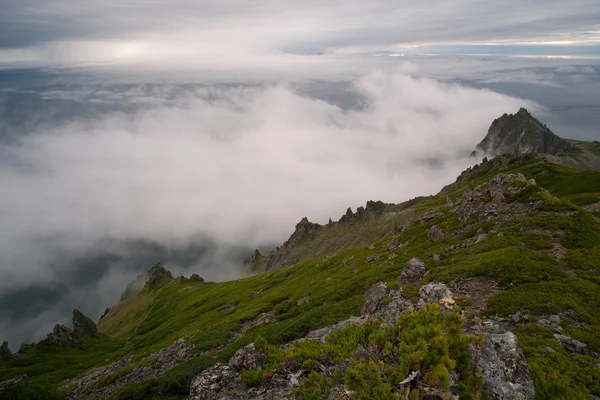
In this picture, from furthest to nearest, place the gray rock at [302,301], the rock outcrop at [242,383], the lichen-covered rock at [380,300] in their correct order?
1. the gray rock at [302,301]
2. the lichen-covered rock at [380,300]
3. the rock outcrop at [242,383]

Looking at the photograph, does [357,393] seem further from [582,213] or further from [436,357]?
[582,213]

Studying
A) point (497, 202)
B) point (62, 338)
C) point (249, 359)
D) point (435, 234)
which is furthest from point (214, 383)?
point (62, 338)

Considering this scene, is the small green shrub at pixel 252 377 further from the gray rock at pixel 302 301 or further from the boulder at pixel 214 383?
the gray rock at pixel 302 301

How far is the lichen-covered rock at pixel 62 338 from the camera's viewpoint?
4424 inches

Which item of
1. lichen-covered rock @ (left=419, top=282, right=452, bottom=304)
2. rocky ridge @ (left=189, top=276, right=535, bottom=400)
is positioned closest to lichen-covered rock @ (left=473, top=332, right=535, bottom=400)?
rocky ridge @ (left=189, top=276, right=535, bottom=400)

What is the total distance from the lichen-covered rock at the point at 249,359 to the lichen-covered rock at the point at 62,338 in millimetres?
128653

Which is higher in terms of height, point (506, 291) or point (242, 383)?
Result: point (242, 383)

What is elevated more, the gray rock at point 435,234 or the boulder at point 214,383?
the boulder at point 214,383

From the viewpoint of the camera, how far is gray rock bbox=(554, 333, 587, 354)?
18.5 metres

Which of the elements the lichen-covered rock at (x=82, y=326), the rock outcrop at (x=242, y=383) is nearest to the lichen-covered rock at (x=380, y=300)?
the rock outcrop at (x=242, y=383)

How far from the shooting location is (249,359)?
771 inches

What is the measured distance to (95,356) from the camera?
102 meters

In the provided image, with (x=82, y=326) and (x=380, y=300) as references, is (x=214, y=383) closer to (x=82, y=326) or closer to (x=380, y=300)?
(x=380, y=300)

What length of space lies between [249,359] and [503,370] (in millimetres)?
13399
